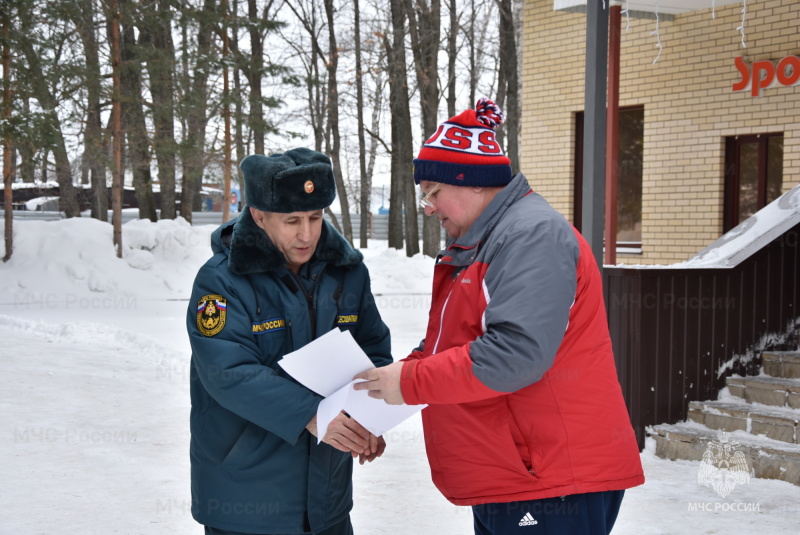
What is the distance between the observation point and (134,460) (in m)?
5.89

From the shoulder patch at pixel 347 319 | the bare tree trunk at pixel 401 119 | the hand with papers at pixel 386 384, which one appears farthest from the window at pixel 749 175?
the bare tree trunk at pixel 401 119

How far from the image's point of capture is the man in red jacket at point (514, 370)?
6.96ft

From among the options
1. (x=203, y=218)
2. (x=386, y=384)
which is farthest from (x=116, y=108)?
(x=203, y=218)

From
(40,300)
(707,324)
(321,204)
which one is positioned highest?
(321,204)

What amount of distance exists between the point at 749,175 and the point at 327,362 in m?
10.0

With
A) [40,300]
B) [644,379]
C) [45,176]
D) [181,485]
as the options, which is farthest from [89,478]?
[45,176]

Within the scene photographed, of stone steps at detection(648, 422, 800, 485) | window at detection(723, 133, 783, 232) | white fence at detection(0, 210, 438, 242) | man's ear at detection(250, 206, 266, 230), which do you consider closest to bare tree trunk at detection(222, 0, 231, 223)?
white fence at detection(0, 210, 438, 242)

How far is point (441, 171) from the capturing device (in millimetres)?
2477

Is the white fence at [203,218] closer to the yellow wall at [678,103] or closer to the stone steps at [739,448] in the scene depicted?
the yellow wall at [678,103]

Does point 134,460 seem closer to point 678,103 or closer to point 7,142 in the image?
point 678,103

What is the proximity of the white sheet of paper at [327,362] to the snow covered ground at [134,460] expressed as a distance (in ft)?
7.74

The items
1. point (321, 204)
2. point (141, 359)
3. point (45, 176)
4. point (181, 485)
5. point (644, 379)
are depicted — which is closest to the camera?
point (321, 204)

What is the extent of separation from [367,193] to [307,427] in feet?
111

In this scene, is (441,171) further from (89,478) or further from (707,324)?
(707,324)
